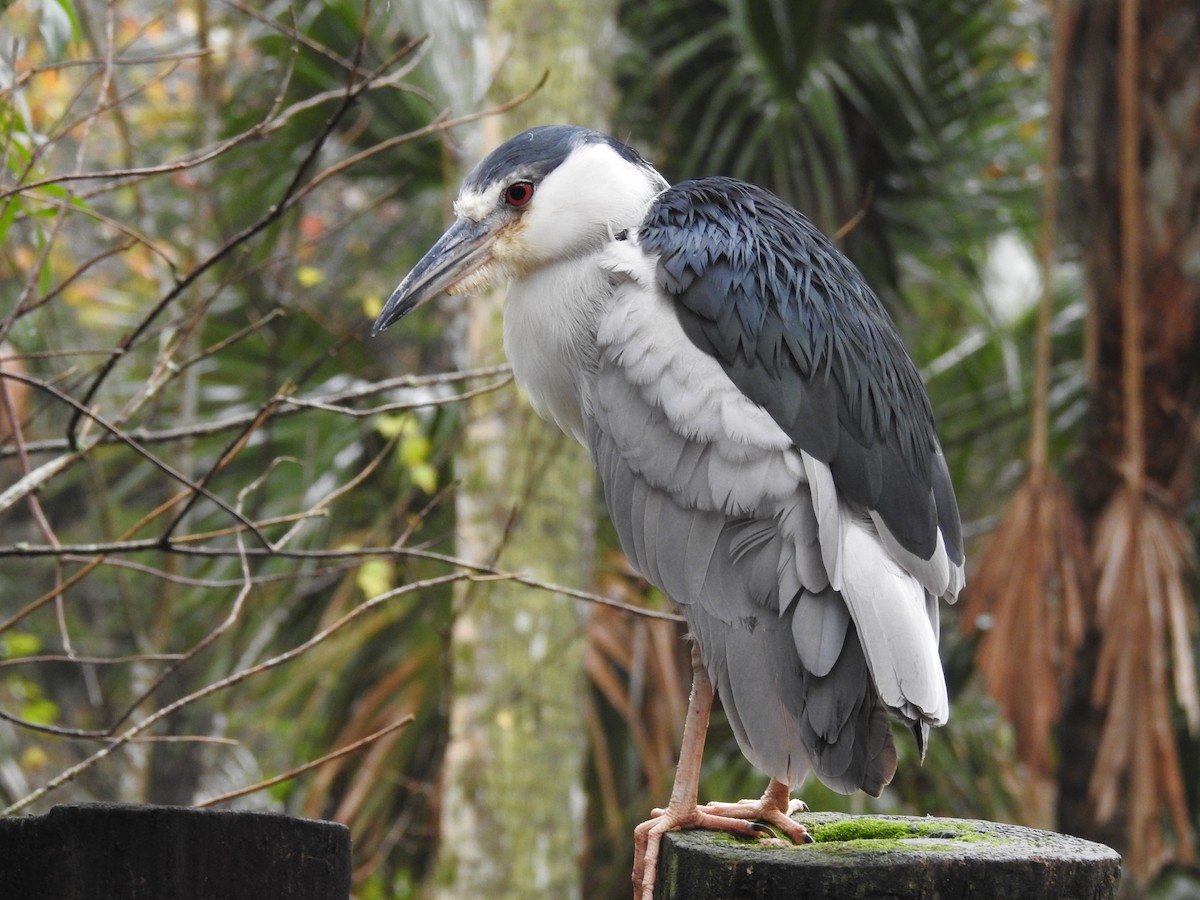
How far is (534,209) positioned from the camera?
2479mm

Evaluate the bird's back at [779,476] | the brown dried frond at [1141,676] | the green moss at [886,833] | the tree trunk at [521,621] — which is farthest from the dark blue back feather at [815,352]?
the brown dried frond at [1141,676]

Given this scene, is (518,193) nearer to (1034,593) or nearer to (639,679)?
(1034,593)

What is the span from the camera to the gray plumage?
1.98 meters

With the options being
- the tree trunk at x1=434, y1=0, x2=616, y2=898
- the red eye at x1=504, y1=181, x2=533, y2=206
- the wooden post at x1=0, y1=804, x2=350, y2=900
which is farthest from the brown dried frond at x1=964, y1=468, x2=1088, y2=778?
the wooden post at x1=0, y1=804, x2=350, y2=900

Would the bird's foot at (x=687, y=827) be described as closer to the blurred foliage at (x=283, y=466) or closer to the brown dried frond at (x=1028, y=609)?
the blurred foliage at (x=283, y=466)

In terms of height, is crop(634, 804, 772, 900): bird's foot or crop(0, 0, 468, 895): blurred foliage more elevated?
crop(0, 0, 468, 895): blurred foliage

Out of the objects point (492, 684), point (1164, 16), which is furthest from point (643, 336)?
point (1164, 16)

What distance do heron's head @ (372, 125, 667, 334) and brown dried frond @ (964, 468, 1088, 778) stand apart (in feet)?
7.05

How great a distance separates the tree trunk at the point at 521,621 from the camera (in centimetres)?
401

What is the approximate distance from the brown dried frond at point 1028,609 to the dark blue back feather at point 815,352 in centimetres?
199

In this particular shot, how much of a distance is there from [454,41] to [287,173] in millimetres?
1108

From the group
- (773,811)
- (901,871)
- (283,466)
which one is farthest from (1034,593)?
(283,466)

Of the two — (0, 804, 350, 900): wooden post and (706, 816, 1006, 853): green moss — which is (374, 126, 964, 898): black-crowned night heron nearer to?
(706, 816, 1006, 853): green moss

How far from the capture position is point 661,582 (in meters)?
2.26
